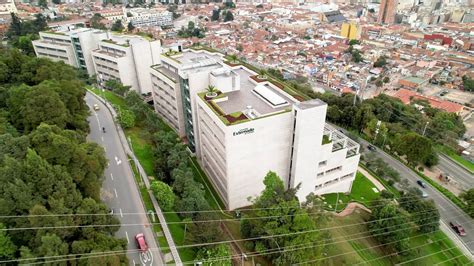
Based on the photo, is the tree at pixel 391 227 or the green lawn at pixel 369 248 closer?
the tree at pixel 391 227

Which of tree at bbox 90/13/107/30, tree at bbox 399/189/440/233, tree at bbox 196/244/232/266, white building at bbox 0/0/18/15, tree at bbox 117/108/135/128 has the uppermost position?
white building at bbox 0/0/18/15

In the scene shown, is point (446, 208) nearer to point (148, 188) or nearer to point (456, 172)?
point (456, 172)

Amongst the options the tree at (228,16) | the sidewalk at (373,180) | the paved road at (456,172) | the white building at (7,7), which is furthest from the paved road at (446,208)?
the white building at (7,7)

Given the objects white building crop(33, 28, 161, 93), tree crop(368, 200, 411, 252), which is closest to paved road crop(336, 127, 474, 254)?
tree crop(368, 200, 411, 252)

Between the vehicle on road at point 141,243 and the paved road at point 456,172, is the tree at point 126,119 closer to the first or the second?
the vehicle on road at point 141,243

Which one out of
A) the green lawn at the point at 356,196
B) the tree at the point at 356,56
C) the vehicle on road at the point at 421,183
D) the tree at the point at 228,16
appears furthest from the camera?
the tree at the point at 228,16

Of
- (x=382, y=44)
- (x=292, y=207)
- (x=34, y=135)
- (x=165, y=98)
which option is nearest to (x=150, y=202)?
(x=34, y=135)

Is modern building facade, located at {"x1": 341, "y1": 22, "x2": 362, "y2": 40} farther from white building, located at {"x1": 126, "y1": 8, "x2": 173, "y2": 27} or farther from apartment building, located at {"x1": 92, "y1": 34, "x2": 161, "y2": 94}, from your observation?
apartment building, located at {"x1": 92, "y1": 34, "x2": 161, "y2": 94}
